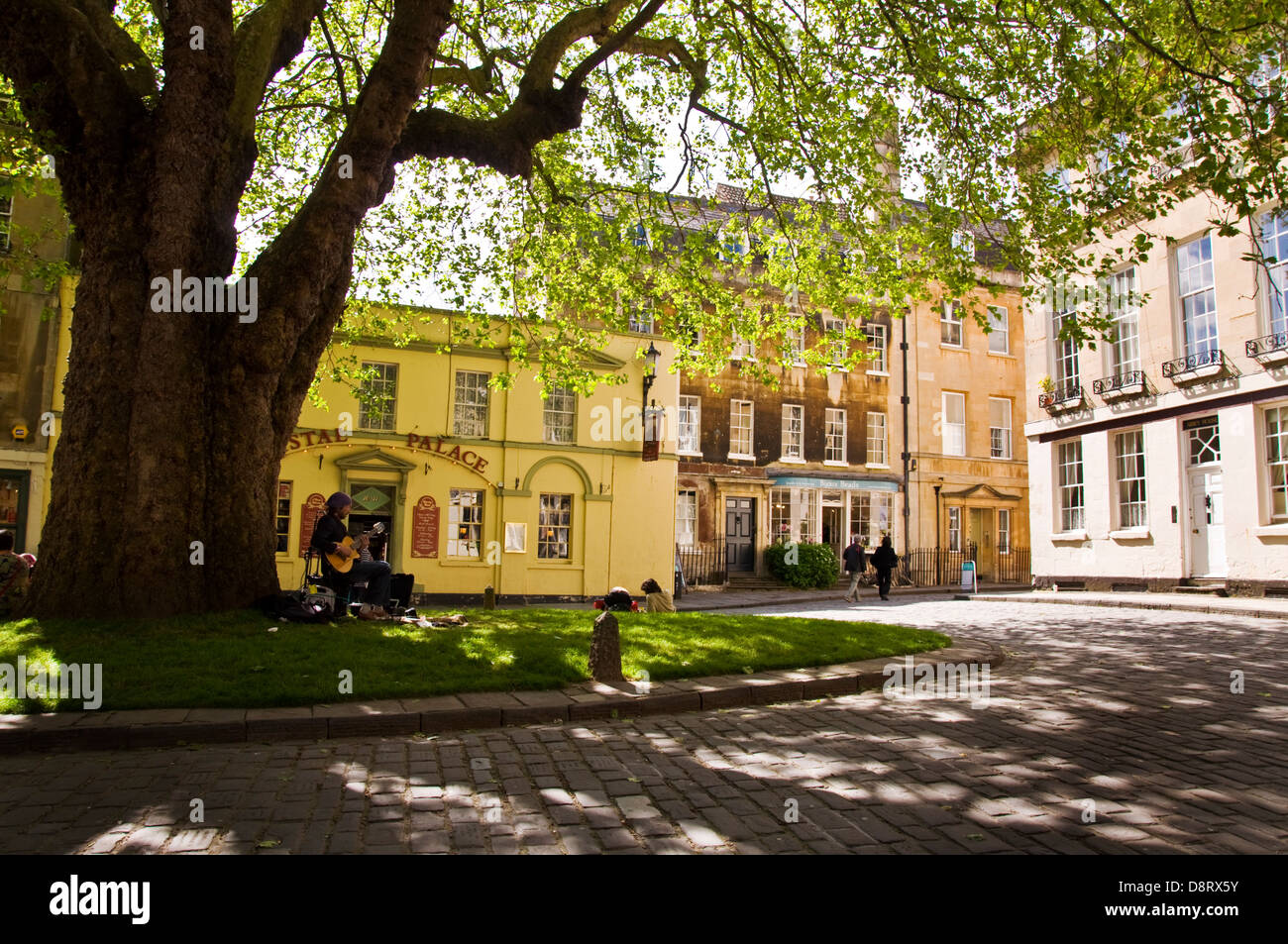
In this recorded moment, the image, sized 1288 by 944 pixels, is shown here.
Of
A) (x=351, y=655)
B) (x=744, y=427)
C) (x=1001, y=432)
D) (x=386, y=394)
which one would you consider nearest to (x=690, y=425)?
(x=744, y=427)

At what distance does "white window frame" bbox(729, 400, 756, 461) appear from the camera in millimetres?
30203

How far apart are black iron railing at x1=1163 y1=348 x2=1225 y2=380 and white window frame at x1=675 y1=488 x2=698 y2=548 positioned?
572 inches

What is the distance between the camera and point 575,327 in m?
18.2

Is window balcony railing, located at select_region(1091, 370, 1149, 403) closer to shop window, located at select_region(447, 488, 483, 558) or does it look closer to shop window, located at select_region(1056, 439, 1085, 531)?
shop window, located at select_region(1056, 439, 1085, 531)

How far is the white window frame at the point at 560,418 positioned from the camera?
23.4 meters

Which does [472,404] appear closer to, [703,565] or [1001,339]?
[703,565]

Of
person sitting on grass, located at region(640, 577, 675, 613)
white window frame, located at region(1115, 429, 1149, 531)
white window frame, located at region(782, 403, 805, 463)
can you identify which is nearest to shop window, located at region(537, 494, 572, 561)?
person sitting on grass, located at region(640, 577, 675, 613)

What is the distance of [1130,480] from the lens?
2108 cm

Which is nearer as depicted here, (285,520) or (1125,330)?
(285,520)

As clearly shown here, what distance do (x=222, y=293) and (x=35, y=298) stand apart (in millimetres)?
14301

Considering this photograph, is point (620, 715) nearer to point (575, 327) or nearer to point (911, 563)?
point (575, 327)

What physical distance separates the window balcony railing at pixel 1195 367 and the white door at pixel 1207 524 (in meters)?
2.08

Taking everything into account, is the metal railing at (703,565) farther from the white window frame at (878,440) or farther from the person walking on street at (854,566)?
the white window frame at (878,440)

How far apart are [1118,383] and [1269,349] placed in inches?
158
